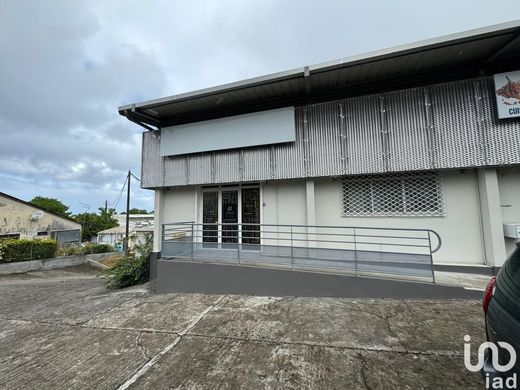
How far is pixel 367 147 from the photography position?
20.7 ft

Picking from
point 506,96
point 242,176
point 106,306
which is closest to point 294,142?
point 242,176

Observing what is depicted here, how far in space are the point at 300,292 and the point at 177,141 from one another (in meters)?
5.83

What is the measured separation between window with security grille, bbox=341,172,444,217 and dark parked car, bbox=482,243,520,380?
488 cm

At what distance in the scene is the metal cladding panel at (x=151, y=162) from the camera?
27.1 feet

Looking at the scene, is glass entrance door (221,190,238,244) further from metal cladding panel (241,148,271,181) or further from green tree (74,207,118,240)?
green tree (74,207,118,240)

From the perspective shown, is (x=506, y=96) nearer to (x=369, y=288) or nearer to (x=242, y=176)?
(x=369, y=288)

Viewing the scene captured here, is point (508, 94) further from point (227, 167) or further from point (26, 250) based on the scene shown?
point (26, 250)

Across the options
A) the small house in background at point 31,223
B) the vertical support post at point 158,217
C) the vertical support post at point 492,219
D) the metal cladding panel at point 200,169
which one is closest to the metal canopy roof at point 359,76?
the metal cladding panel at point 200,169

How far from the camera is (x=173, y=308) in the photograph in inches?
200

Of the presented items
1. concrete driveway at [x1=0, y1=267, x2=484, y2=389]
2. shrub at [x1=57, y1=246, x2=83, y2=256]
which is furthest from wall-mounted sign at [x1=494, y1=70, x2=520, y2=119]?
shrub at [x1=57, y1=246, x2=83, y2=256]

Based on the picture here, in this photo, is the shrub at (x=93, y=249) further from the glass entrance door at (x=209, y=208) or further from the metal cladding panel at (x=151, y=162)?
the glass entrance door at (x=209, y=208)

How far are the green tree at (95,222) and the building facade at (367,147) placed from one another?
1583 inches

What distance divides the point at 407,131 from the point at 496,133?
1704 mm

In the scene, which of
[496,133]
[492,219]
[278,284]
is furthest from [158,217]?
[496,133]
